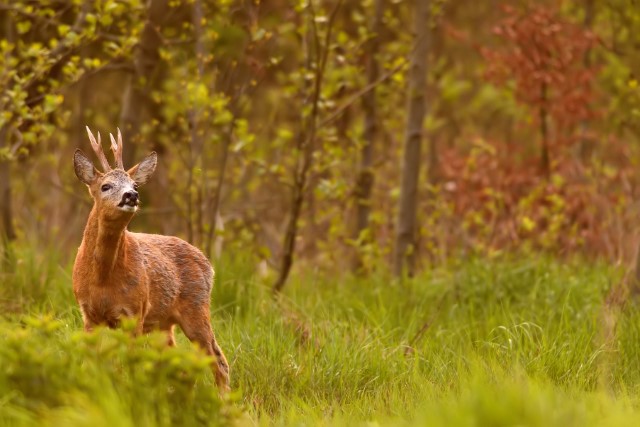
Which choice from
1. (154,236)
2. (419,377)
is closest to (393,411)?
(419,377)

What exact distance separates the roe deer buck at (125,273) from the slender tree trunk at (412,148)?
3.89m

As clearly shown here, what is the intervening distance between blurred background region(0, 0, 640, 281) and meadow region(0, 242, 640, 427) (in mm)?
972

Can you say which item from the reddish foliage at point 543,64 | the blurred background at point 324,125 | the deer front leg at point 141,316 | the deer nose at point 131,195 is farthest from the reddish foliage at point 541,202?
the deer nose at point 131,195

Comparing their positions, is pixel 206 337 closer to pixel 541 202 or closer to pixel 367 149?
pixel 367 149

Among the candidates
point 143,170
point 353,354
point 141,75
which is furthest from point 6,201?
point 353,354

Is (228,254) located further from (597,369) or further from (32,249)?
(597,369)

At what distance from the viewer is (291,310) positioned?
8.79m

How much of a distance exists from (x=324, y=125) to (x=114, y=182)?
4.19 m

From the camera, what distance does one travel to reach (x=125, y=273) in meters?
6.69

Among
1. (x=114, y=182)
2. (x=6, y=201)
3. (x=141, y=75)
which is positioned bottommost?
(x=6, y=201)

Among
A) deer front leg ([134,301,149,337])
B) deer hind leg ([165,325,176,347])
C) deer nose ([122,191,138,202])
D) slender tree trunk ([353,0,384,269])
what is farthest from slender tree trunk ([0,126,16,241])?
deer nose ([122,191,138,202])

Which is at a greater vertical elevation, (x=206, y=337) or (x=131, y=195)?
(x=131, y=195)

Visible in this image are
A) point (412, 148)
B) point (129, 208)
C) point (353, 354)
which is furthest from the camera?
point (412, 148)

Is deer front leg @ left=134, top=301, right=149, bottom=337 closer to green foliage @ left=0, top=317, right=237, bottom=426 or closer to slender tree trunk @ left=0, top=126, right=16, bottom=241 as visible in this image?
green foliage @ left=0, top=317, right=237, bottom=426
